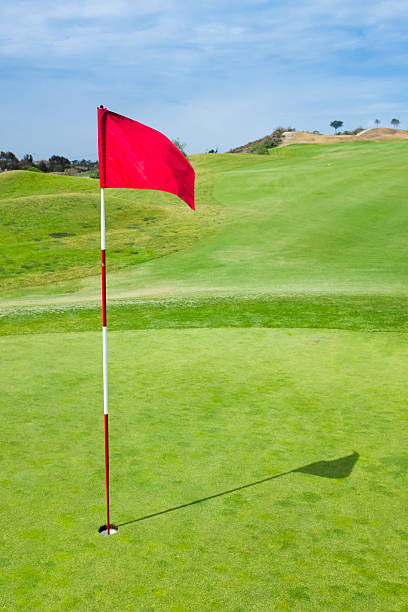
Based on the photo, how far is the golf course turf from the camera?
3.38m

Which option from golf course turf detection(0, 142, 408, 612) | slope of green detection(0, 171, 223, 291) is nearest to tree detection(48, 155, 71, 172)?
slope of green detection(0, 171, 223, 291)

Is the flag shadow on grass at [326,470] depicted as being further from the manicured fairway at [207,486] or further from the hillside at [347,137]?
the hillside at [347,137]

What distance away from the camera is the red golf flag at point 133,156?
14.3ft

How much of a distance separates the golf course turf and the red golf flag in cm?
229

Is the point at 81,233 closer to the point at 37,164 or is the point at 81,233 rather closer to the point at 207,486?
the point at 207,486

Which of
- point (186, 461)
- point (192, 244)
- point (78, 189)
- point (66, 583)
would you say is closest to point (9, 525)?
point (66, 583)

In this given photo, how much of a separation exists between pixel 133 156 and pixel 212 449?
259 centimetres

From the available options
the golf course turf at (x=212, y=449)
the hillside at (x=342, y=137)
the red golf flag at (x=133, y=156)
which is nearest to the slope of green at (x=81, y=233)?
the golf course turf at (x=212, y=449)

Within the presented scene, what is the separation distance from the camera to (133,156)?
4.50 m

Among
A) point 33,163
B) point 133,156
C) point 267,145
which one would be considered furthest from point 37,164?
point 133,156

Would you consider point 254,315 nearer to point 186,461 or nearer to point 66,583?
point 186,461

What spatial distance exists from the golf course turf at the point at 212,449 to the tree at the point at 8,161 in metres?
69.3

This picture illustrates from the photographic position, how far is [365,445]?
5.35 meters

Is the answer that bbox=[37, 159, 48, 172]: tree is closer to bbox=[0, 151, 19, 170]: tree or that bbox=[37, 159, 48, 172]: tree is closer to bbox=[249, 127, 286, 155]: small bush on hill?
bbox=[0, 151, 19, 170]: tree
